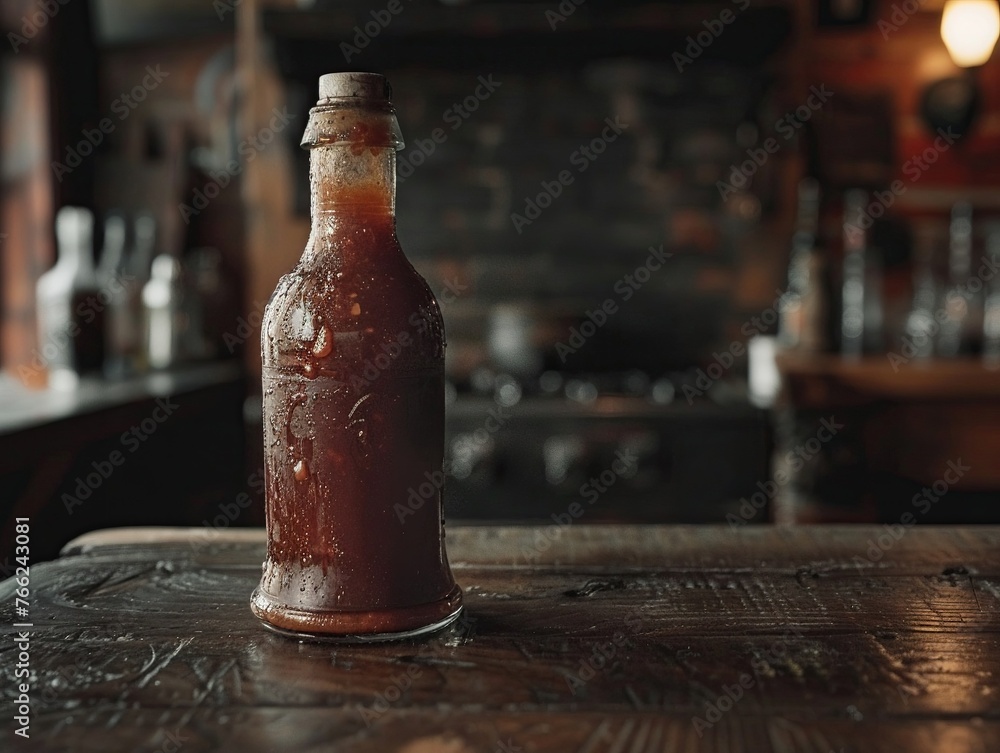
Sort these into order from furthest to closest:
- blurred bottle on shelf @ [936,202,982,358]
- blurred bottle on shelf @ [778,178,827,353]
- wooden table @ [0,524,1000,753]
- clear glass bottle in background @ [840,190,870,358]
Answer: blurred bottle on shelf @ [936,202,982,358], clear glass bottle in background @ [840,190,870,358], blurred bottle on shelf @ [778,178,827,353], wooden table @ [0,524,1000,753]

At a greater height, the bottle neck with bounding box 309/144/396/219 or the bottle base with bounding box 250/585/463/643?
the bottle neck with bounding box 309/144/396/219

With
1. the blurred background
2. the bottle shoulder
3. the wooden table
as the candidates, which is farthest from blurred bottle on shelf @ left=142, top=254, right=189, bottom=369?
the bottle shoulder

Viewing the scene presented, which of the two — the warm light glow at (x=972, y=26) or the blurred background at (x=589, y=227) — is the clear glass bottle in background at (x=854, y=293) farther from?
the warm light glow at (x=972, y=26)

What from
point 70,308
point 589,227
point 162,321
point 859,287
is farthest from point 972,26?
point 70,308

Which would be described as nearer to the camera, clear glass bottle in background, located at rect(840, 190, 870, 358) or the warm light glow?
the warm light glow

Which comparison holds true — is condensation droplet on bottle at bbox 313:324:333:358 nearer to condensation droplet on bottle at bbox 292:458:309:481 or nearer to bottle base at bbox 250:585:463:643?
condensation droplet on bottle at bbox 292:458:309:481

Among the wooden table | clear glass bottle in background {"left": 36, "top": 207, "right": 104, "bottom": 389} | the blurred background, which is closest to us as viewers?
the wooden table

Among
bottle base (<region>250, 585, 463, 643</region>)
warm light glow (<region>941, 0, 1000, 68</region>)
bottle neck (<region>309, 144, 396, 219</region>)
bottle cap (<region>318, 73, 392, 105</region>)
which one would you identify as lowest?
bottle base (<region>250, 585, 463, 643</region>)

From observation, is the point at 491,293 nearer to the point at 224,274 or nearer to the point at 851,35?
the point at 224,274
